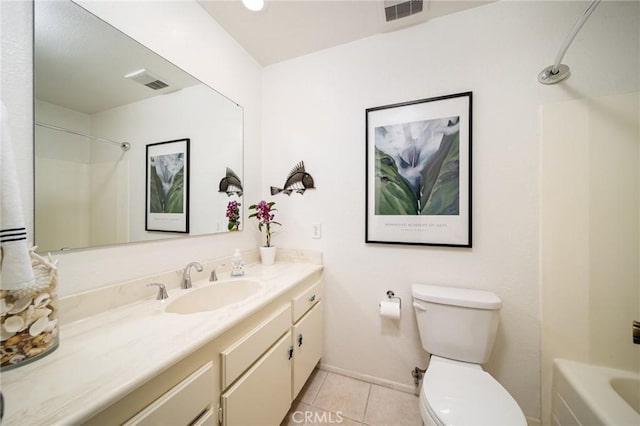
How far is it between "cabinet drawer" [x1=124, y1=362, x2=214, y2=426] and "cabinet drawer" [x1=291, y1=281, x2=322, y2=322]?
1.80ft

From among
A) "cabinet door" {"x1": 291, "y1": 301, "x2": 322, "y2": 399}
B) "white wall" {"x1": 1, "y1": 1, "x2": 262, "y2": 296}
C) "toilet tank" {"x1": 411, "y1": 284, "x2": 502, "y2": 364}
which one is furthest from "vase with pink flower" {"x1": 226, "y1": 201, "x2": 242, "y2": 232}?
"toilet tank" {"x1": 411, "y1": 284, "x2": 502, "y2": 364}

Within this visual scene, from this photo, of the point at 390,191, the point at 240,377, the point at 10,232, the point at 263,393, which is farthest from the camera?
the point at 390,191

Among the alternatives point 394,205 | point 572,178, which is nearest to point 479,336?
point 394,205

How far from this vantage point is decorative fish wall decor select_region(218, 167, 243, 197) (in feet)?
4.88

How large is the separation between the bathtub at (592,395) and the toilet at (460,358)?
0.35 m

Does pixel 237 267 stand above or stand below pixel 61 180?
below

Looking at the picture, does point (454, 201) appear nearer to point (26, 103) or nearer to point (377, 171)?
point (377, 171)

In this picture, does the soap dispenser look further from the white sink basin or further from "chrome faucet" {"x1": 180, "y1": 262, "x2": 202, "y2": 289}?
"chrome faucet" {"x1": 180, "y1": 262, "x2": 202, "y2": 289}

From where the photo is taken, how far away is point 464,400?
89cm

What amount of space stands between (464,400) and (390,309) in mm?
516

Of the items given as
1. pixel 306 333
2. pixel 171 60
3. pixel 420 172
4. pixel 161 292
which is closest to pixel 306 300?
pixel 306 333

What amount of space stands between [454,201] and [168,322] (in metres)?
1.54

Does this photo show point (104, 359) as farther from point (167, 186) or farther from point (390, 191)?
point (390, 191)

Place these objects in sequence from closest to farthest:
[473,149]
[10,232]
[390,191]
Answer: [10,232] < [473,149] < [390,191]
